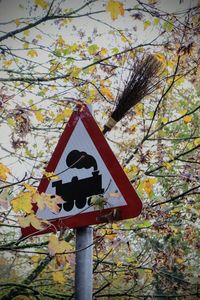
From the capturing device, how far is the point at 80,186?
60.0 inches

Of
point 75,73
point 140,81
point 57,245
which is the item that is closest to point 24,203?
point 57,245

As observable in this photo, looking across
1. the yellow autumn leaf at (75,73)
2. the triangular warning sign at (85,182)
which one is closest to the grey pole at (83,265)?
the triangular warning sign at (85,182)

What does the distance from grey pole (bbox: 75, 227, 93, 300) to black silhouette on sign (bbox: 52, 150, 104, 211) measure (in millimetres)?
137

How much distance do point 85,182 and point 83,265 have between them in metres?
0.39

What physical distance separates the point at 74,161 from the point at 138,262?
5.33 ft

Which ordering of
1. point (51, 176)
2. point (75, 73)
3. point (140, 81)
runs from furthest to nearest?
point (75, 73), point (140, 81), point (51, 176)

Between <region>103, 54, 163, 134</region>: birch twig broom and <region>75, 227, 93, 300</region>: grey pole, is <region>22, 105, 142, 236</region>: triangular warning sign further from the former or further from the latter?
<region>103, 54, 163, 134</region>: birch twig broom

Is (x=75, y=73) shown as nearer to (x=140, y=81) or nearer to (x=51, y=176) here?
(x=140, y=81)

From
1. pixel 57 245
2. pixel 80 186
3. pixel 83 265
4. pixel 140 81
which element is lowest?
pixel 83 265

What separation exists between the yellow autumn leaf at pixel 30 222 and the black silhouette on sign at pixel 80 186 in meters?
0.14

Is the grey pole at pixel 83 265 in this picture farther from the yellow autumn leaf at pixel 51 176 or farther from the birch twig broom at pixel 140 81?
the birch twig broom at pixel 140 81

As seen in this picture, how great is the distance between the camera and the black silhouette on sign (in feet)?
4.85

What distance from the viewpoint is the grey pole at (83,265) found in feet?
4.20

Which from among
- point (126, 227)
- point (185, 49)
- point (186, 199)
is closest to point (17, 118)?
point (126, 227)
